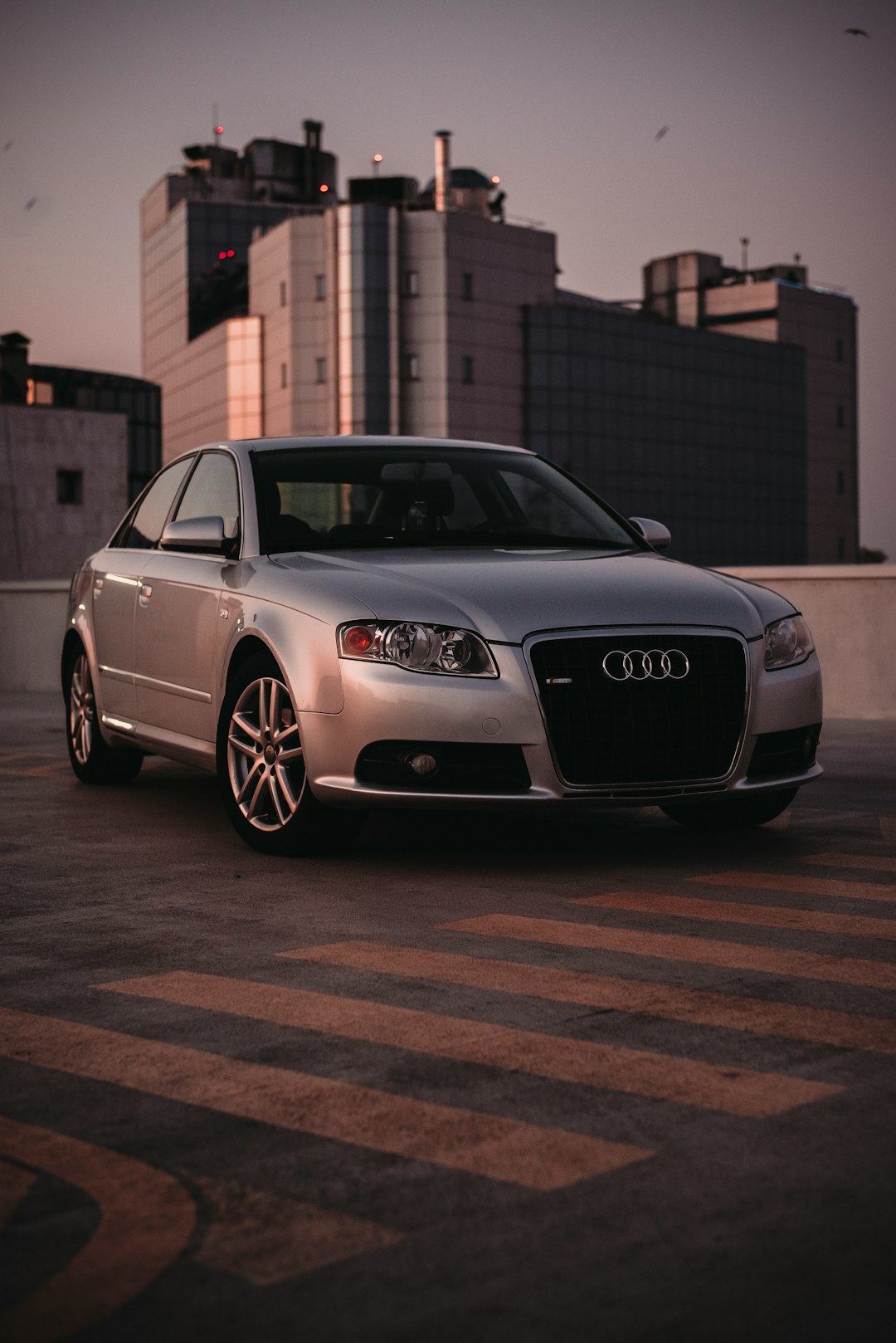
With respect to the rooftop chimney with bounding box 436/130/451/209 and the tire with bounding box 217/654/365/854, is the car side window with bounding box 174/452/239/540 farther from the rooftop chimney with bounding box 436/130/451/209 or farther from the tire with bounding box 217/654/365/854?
the rooftop chimney with bounding box 436/130/451/209

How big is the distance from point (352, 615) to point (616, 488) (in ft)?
347

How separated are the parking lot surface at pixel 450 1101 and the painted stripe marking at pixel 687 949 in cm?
2

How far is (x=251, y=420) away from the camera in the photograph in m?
103

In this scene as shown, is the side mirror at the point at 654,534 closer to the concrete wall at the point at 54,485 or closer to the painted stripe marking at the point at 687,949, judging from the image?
the painted stripe marking at the point at 687,949

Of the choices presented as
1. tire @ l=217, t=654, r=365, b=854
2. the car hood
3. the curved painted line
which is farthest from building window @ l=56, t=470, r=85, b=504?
the curved painted line

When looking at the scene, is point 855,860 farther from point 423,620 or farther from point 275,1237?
point 275,1237

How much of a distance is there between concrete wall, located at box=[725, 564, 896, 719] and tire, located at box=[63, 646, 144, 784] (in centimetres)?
555

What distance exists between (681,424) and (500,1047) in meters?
115

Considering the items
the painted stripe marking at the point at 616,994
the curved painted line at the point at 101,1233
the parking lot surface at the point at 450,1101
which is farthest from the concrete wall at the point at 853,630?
the curved painted line at the point at 101,1233

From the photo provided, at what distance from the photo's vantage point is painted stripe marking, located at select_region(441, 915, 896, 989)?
461cm

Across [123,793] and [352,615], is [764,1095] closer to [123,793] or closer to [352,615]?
[352,615]

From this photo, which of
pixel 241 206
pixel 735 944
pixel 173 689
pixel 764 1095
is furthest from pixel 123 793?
pixel 241 206

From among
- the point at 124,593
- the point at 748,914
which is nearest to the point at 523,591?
the point at 748,914

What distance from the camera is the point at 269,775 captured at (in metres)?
6.76
